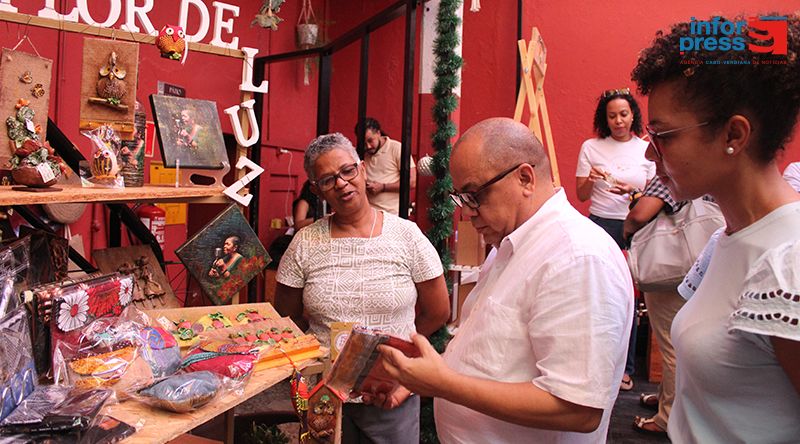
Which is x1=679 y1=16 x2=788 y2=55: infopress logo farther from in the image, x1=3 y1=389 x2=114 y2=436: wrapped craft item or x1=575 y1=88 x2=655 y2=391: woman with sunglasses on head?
x1=575 y1=88 x2=655 y2=391: woman with sunglasses on head

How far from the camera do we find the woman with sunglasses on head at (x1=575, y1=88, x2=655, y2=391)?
413 centimetres

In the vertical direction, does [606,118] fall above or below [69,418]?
above

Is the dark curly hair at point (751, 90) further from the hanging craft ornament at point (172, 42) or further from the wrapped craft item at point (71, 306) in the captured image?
the hanging craft ornament at point (172, 42)

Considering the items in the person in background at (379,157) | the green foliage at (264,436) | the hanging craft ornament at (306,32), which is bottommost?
the green foliage at (264,436)

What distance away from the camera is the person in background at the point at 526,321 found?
1.23 metres

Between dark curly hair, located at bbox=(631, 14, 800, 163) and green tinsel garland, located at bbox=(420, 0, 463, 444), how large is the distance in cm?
268

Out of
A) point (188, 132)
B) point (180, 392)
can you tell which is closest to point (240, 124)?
point (188, 132)

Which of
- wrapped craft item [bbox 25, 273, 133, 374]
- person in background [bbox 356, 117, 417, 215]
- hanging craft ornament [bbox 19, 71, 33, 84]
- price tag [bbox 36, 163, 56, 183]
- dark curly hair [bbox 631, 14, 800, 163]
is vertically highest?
person in background [bbox 356, 117, 417, 215]

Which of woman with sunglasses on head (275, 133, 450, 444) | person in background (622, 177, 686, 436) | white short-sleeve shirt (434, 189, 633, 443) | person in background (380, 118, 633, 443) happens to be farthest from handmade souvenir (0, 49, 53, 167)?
person in background (622, 177, 686, 436)

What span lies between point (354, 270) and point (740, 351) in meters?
1.47

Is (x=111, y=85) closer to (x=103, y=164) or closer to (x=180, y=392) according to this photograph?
(x=103, y=164)

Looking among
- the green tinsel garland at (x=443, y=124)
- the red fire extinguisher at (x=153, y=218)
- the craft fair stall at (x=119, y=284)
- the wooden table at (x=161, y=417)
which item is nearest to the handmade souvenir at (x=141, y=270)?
the craft fair stall at (x=119, y=284)

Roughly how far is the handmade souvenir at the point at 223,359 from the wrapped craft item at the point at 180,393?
13cm

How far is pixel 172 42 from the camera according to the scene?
2.21 metres
